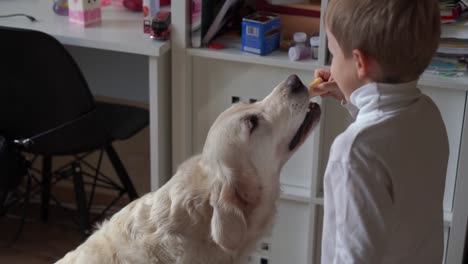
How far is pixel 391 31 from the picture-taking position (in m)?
1.25

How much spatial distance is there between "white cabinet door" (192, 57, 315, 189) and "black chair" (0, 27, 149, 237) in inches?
9.8

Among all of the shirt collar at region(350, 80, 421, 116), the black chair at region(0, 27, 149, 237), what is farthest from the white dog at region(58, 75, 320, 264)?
the black chair at region(0, 27, 149, 237)

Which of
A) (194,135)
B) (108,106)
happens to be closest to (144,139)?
(108,106)

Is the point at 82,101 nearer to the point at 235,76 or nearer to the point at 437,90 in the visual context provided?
the point at 235,76

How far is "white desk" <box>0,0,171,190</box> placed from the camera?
216 centimetres

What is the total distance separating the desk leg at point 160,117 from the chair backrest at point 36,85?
0.61 feet

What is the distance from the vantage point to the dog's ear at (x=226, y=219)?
54.6 inches

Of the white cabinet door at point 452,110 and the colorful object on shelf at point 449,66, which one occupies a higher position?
the colorful object on shelf at point 449,66

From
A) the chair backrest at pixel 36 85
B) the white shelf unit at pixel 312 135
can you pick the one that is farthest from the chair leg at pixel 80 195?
the white shelf unit at pixel 312 135

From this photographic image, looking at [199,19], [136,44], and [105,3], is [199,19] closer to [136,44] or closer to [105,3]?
→ [136,44]

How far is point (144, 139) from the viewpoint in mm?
2963

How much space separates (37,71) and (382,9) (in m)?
1.20

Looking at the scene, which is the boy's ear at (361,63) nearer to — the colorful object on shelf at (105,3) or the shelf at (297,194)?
the shelf at (297,194)

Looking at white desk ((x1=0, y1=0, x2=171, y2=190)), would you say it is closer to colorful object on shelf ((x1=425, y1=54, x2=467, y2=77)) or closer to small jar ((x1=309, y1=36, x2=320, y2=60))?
small jar ((x1=309, y1=36, x2=320, y2=60))
